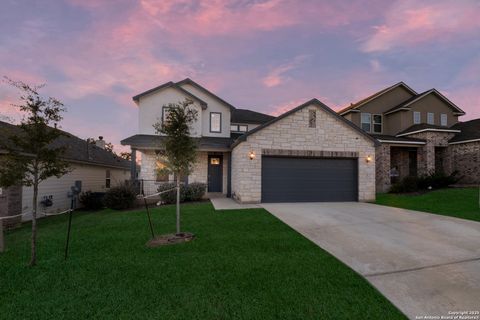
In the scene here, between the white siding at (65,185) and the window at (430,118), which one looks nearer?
the white siding at (65,185)

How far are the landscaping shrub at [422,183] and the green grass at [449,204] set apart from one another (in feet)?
4.15

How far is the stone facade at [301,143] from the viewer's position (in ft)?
37.8

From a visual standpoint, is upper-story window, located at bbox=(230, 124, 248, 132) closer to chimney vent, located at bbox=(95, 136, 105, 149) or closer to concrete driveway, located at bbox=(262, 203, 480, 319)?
concrete driveway, located at bbox=(262, 203, 480, 319)

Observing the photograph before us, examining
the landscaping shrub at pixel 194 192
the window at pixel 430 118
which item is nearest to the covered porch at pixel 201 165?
the landscaping shrub at pixel 194 192

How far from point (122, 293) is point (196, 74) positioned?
16190 millimetres

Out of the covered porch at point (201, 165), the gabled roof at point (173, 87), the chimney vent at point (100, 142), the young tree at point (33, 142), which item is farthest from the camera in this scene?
the chimney vent at point (100, 142)

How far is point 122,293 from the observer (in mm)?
3447

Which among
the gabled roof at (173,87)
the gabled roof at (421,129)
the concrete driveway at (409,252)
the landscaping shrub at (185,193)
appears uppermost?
the gabled roof at (173,87)

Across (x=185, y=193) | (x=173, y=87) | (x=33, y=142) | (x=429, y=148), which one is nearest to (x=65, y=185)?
(x=185, y=193)

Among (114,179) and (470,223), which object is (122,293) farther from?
(114,179)

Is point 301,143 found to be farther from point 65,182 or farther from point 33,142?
point 65,182

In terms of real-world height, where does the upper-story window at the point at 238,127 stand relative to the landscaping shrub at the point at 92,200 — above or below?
above

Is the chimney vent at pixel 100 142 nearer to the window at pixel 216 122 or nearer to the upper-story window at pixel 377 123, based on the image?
the window at pixel 216 122

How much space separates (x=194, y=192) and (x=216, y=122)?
6.02m
